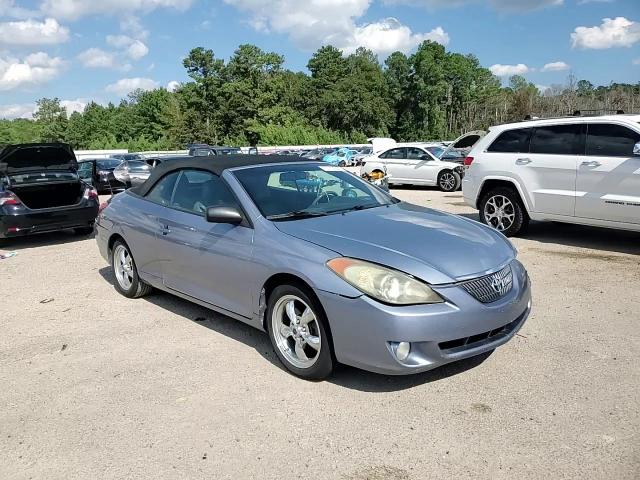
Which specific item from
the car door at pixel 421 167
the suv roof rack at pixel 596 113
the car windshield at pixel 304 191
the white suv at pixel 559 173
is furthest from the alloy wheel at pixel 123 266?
the car door at pixel 421 167

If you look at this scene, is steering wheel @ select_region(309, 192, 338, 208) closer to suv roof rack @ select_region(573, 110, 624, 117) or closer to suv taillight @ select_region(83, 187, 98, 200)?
suv roof rack @ select_region(573, 110, 624, 117)

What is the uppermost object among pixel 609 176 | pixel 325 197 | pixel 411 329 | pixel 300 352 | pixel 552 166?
pixel 325 197

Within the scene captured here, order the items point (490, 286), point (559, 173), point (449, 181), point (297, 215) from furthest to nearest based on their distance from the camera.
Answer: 1. point (449, 181)
2. point (559, 173)
3. point (297, 215)
4. point (490, 286)

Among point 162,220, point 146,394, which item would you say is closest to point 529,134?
point 162,220

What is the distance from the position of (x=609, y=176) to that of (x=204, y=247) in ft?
18.6

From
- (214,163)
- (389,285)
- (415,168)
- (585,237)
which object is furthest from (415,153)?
(389,285)

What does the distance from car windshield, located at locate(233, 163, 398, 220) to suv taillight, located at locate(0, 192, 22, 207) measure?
6439mm

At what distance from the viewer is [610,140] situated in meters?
7.68

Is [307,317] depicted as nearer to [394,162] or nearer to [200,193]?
[200,193]

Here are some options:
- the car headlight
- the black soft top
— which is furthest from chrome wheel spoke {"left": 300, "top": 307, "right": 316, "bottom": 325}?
the black soft top

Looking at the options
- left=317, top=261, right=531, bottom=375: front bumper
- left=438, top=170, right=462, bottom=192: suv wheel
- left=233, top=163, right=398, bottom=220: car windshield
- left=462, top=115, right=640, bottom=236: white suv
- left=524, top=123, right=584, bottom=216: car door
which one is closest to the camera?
left=317, top=261, right=531, bottom=375: front bumper

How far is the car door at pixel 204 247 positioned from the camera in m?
4.43

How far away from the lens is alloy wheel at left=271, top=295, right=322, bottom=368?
3938 mm

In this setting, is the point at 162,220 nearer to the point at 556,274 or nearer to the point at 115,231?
the point at 115,231
